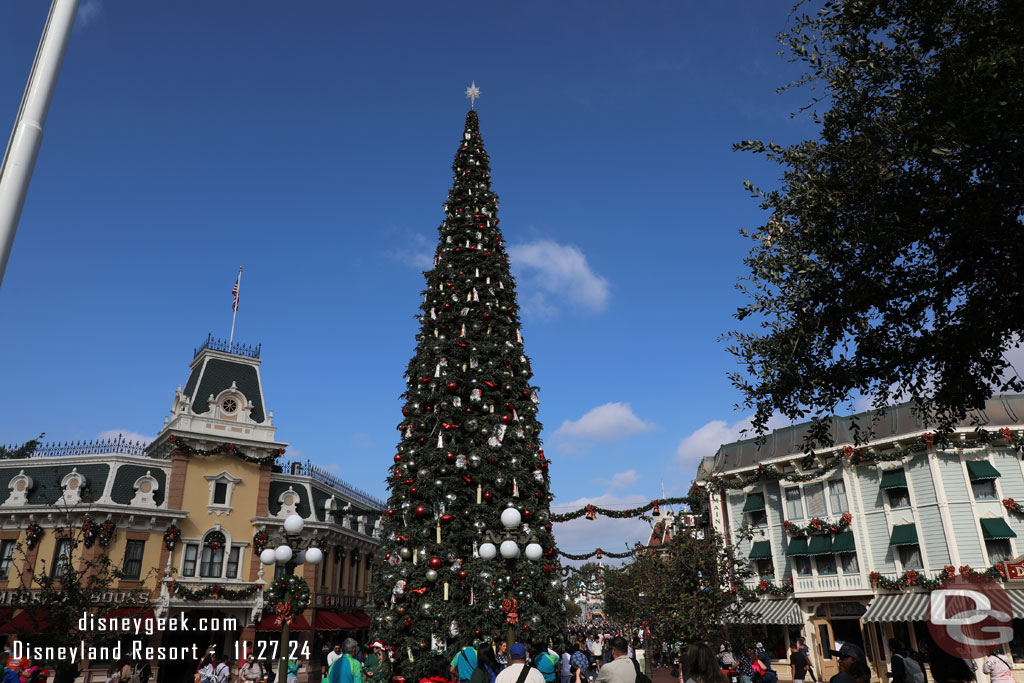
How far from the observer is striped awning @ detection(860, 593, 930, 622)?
24812mm

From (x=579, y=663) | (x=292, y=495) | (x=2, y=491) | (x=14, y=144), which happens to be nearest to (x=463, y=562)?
(x=579, y=663)

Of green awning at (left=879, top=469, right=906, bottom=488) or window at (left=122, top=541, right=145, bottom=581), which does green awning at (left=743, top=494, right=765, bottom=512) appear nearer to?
green awning at (left=879, top=469, right=906, bottom=488)

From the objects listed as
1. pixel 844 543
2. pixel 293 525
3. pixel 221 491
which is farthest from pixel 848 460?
pixel 221 491

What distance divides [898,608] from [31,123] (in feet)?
102

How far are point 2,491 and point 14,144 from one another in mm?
33070

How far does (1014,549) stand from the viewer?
82.7ft

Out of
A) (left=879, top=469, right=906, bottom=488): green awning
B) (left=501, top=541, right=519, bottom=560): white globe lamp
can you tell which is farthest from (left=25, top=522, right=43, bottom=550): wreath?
(left=879, top=469, right=906, bottom=488): green awning

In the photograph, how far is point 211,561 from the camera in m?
29.9

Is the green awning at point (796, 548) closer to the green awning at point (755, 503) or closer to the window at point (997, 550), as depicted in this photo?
the green awning at point (755, 503)

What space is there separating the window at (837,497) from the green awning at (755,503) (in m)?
3.27

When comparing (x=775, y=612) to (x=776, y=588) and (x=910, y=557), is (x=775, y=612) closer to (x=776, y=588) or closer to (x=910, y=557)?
(x=776, y=588)

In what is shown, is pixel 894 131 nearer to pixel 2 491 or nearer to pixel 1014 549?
pixel 1014 549

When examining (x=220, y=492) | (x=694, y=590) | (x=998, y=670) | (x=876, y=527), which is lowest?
(x=998, y=670)

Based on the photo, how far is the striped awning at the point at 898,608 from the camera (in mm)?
24812
